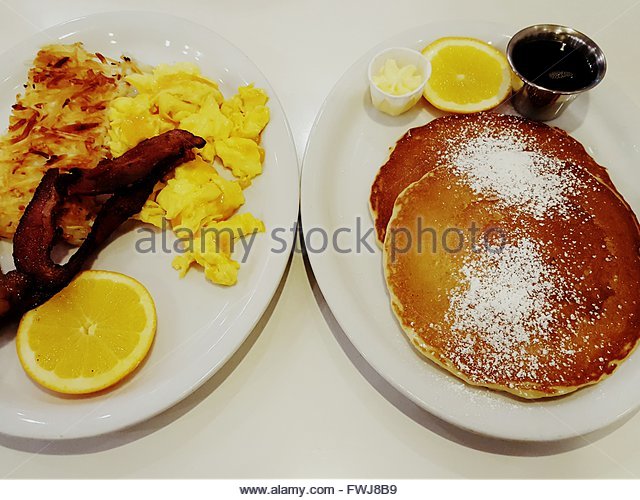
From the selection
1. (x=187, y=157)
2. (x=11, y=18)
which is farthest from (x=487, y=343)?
(x=11, y=18)

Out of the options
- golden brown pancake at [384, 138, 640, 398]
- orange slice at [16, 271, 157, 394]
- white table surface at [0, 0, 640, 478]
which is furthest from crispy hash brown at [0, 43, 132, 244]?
golden brown pancake at [384, 138, 640, 398]

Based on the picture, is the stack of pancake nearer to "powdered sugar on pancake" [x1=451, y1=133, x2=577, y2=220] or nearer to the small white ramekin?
"powdered sugar on pancake" [x1=451, y1=133, x2=577, y2=220]

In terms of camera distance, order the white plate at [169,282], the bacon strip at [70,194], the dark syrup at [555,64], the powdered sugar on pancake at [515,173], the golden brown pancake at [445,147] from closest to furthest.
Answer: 1. the white plate at [169,282]
2. the bacon strip at [70,194]
3. the powdered sugar on pancake at [515,173]
4. the golden brown pancake at [445,147]
5. the dark syrup at [555,64]

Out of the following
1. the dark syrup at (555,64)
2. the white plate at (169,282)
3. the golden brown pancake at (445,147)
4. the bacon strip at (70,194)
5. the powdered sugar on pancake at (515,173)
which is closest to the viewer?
the white plate at (169,282)

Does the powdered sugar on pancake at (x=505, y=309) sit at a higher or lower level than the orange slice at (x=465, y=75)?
lower

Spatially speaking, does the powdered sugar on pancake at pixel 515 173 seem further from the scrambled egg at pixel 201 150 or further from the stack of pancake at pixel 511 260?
the scrambled egg at pixel 201 150

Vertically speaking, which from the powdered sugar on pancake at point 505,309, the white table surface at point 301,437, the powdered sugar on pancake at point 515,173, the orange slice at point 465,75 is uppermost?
the orange slice at point 465,75

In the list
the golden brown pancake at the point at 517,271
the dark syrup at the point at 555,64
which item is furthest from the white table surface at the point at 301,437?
the dark syrup at the point at 555,64
